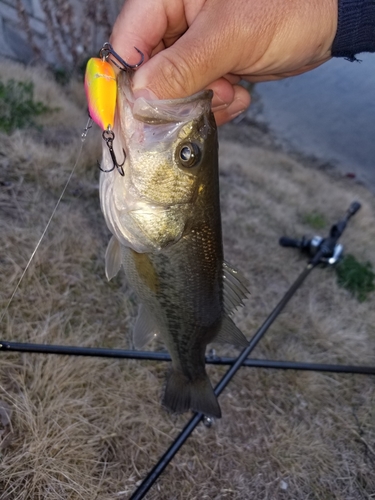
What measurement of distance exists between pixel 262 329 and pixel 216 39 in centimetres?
185

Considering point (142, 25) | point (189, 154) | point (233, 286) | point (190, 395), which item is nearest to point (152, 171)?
point (189, 154)

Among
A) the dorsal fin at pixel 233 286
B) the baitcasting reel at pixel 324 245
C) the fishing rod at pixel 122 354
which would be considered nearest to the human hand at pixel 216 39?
the dorsal fin at pixel 233 286

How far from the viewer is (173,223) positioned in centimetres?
163

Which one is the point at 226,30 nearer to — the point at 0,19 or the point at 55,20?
the point at 55,20

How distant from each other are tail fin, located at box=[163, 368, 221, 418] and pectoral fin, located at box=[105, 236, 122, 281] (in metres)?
0.75

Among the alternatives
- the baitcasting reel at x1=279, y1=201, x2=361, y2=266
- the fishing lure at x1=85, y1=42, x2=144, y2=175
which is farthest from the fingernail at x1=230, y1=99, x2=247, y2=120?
the baitcasting reel at x1=279, y1=201, x2=361, y2=266

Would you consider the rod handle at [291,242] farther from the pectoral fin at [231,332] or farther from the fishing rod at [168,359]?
the pectoral fin at [231,332]

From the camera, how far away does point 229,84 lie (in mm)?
2324

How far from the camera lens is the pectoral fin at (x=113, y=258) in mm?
1842

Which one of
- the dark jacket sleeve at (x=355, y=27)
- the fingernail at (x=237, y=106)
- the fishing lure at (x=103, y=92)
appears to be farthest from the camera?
the fingernail at (x=237, y=106)

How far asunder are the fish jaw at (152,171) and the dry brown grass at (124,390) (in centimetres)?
131

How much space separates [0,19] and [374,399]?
10.8 metres

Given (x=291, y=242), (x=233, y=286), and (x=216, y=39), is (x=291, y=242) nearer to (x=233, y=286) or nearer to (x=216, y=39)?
(x=233, y=286)

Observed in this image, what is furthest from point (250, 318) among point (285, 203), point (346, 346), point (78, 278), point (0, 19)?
point (0, 19)
